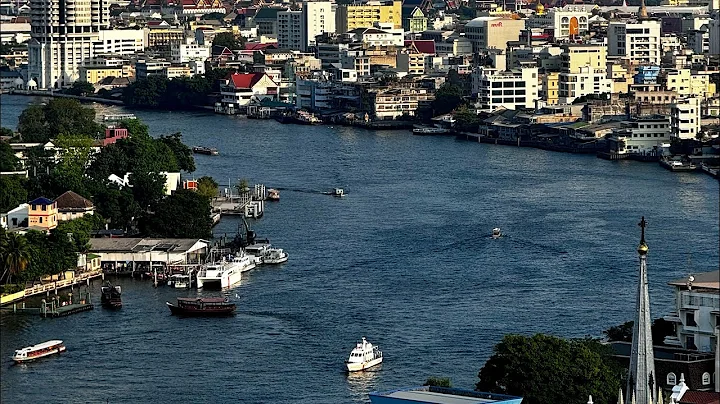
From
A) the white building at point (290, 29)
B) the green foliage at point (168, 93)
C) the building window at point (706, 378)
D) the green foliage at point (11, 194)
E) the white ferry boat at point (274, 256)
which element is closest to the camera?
the building window at point (706, 378)

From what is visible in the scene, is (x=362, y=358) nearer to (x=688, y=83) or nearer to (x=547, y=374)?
(x=547, y=374)

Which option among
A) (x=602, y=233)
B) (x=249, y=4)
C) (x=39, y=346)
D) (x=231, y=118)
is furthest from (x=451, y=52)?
(x=39, y=346)

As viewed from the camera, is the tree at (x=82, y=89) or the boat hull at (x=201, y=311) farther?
the tree at (x=82, y=89)

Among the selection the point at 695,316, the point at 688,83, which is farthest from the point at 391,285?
the point at 688,83

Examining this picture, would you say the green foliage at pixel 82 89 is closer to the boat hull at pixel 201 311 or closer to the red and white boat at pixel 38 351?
the boat hull at pixel 201 311

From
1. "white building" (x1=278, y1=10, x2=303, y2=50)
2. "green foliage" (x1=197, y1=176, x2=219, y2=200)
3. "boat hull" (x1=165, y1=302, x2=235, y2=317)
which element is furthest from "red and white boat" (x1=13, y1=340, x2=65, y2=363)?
"white building" (x1=278, y1=10, x2=303, y2=50)

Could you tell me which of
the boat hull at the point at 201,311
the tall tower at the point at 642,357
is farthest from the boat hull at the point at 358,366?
the tall tower at the point at 642,357

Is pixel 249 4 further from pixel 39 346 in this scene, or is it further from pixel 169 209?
pixel 39 346
